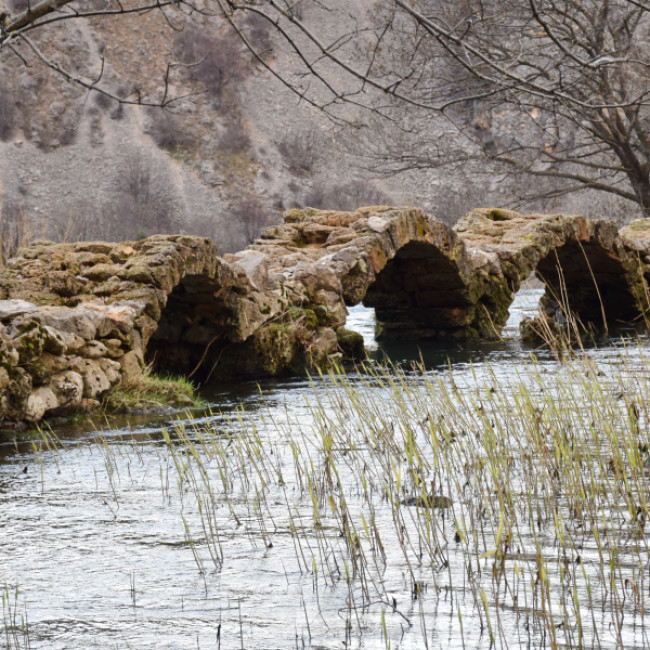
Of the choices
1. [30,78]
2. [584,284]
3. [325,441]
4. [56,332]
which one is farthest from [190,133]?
[325,441]

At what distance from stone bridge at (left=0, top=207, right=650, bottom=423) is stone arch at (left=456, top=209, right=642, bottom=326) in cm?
4

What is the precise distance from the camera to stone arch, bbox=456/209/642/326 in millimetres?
16891

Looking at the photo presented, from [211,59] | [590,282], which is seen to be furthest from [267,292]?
[211,59]

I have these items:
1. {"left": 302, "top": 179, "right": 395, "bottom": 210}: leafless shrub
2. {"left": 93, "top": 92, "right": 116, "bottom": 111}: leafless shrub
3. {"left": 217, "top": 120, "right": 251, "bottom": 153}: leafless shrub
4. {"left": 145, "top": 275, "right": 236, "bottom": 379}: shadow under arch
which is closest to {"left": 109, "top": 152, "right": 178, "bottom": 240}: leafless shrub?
{"left": 93, "top": 92, "right": 116, "bottom": 111}: leafless shrub

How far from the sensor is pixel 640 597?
3281mm

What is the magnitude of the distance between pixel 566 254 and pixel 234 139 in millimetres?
42462

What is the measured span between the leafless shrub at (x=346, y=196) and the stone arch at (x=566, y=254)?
3196 cm

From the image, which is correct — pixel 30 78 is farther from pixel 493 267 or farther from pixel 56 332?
pixel 56 332

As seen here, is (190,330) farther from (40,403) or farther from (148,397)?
(40,403)

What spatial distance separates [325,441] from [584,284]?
1723 centimetres

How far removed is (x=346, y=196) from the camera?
53.3 meters

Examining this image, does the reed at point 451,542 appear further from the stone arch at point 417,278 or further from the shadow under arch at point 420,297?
the shadow under arch at point 420,297

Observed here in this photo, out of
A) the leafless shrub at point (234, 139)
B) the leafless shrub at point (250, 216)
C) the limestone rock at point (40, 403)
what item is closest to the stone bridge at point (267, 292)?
the limestone rock at point (40, 403)

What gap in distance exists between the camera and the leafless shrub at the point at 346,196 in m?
52.7
